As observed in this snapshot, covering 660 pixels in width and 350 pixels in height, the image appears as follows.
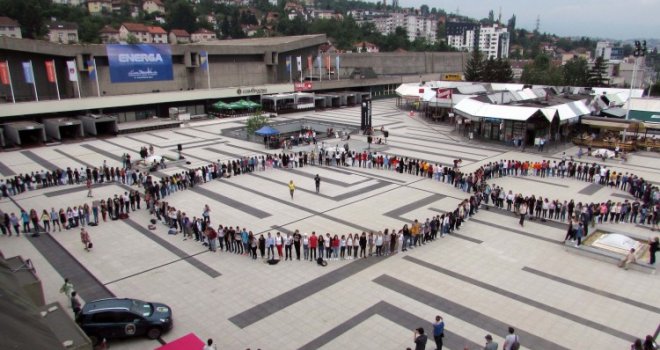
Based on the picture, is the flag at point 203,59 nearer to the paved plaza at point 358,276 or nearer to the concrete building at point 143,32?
the paved plaza at point 358,276

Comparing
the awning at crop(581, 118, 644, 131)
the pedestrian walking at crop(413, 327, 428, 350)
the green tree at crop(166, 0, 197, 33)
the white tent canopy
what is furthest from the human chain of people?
the green tree at crop(166, 0, 197, 33)

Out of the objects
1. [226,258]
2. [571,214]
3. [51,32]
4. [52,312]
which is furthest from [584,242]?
[51,32]

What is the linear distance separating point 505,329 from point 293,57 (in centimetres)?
5972

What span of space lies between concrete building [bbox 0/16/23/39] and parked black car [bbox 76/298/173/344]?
92.0m

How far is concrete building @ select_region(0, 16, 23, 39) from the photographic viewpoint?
82688mm

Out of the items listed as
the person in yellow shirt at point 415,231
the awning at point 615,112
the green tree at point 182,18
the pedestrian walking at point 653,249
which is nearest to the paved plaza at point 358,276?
the person in yellow shirt at point 415,231

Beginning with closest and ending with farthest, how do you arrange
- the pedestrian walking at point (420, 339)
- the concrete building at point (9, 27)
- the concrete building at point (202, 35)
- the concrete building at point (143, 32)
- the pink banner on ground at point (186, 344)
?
1. the pedestrian walking at point (420, 339)
2. the pink banner on ground at point (186, 344)
3. the concrete building at point (9, 27)
4. the concrete building at point (143, 32)
5. the concrete building at point (202, 35)

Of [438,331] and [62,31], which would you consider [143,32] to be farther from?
[438,331]

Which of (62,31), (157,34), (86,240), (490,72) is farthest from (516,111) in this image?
(157,34)

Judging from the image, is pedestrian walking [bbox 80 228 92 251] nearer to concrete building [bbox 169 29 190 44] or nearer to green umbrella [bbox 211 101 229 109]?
green umbrella [bbox 211 101 229 109]

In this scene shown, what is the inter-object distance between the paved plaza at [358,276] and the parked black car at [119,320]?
321 mm

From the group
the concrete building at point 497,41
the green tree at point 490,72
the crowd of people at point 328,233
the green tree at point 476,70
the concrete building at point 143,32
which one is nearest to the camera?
the crowd of people at point 328,233

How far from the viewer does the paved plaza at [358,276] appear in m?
12.2

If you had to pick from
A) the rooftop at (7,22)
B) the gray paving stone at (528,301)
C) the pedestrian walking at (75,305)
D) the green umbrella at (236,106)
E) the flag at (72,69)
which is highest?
the rooftop at (7,22)
